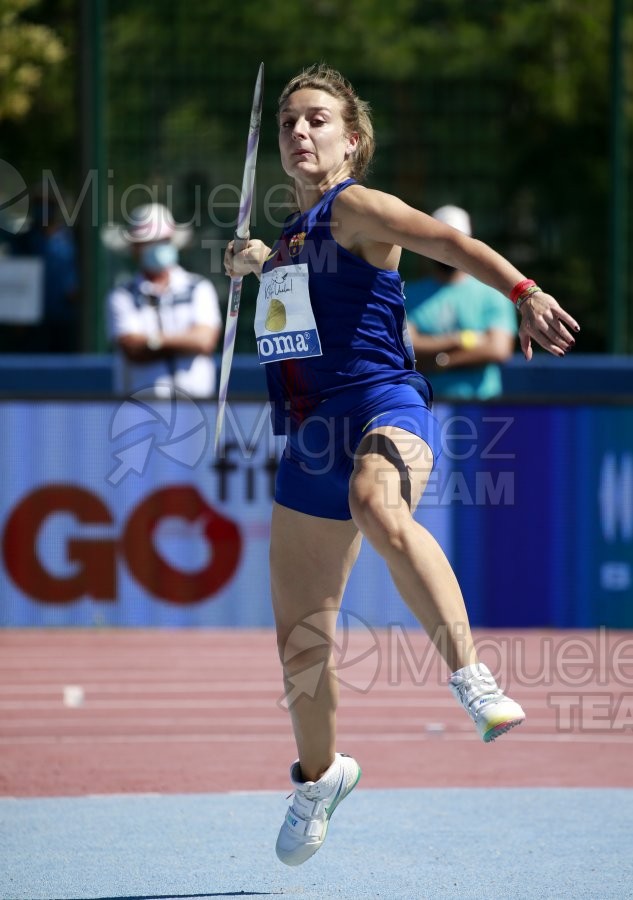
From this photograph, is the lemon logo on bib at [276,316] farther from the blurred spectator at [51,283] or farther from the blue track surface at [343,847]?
the blurred spectator at [51,283]

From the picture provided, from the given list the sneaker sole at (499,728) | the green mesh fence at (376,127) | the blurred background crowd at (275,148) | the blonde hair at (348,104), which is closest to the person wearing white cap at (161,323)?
the blurred background crowd at (275,148)

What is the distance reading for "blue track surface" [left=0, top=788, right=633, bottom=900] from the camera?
4.37 meters

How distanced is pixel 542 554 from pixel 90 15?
5352 mm

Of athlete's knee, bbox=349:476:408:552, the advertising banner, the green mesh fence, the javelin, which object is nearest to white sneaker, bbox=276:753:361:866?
athlete's knee, bbox=349:476:408:552

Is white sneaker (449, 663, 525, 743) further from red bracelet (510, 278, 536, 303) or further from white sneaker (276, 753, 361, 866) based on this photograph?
red bracelet (510, 278, 536, 303)

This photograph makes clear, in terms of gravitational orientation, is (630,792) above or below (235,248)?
below

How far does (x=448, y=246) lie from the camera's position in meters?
3.92

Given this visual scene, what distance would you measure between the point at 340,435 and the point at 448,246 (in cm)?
60

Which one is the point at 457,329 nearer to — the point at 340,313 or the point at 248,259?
the point at 248,259

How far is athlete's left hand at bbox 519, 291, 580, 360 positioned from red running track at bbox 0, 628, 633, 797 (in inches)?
98.9

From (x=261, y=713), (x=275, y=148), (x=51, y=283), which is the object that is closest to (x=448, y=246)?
(x=261, y=713)

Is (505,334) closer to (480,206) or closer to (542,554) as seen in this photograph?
(542,554)

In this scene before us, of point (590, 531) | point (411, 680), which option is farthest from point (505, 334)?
point (411, 680)

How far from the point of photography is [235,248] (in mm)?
4637
